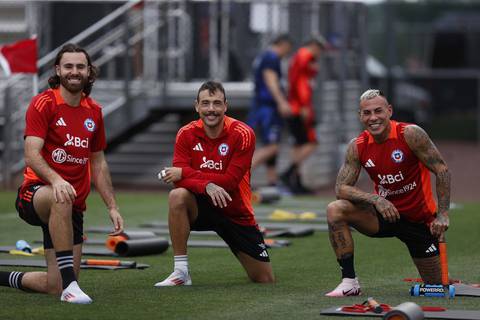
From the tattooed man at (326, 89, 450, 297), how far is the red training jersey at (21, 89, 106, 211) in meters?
1.68

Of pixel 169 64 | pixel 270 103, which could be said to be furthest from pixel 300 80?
pixel 169 64

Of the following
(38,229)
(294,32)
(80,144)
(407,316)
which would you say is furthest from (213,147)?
(294,32)

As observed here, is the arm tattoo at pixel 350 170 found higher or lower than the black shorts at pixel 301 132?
higher

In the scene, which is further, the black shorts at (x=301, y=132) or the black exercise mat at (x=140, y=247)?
the black shorts at (x=301, y=132)

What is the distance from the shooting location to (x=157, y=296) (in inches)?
327

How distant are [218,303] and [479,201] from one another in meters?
10.9

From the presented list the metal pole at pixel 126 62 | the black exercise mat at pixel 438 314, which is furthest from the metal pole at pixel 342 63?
the black exercise mat at pixel 438 314

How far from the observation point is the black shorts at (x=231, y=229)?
29.6 ft

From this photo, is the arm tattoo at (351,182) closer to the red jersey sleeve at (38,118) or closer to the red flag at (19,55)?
the red jersey sleeve at (38,118)

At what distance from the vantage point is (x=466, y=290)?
27.9ft

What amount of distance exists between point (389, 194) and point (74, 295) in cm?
233

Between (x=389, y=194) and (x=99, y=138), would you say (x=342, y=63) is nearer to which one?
(x=389, y=194)

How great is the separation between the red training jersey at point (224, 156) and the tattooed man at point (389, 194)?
0.77 m

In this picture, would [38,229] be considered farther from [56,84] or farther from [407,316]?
[407,316]
